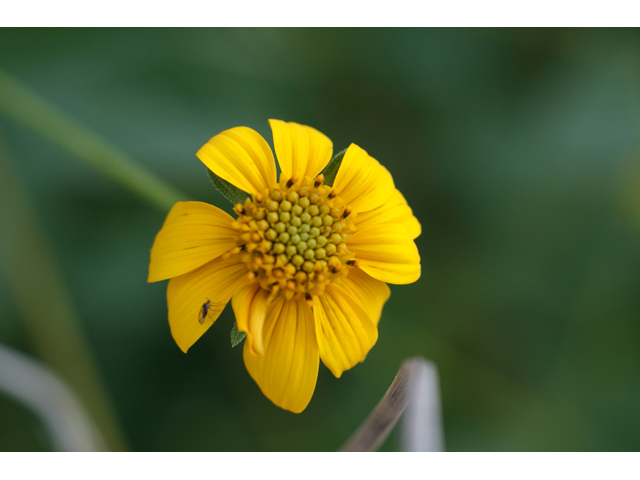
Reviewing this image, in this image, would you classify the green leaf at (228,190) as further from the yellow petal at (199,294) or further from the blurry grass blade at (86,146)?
the blurry grass blade at (86,146)

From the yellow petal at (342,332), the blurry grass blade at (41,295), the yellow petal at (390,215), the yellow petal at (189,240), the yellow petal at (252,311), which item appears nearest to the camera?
the yellow petal at (252,311)

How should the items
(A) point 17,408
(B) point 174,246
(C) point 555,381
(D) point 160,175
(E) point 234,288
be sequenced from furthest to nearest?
(C) point 555,381 < (A) point 17,408 < (D) point 160,175 < (E) point 234,288 < (B) point 174,246

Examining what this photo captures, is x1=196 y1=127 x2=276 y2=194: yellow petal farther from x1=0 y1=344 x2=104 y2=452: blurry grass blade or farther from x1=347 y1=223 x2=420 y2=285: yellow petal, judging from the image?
x1=0 y1=344 x2=104 y2=452: blurry grass blade

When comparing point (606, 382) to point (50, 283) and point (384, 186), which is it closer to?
point (384, 186)

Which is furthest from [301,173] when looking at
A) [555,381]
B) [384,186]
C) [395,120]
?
[555,381]

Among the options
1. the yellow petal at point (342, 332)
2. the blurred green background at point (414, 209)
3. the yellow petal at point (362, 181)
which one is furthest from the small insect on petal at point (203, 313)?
the blurred green background at point (414, 209)

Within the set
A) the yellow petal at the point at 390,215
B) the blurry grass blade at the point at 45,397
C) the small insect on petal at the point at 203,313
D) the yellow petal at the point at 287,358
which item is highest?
the yellow petal at the point at 390,215

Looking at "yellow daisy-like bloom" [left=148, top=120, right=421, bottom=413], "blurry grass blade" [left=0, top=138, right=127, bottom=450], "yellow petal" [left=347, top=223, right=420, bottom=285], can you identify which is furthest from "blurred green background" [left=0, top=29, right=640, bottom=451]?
"yellow petal" [left=347, top=223, right=420, bottom=285]

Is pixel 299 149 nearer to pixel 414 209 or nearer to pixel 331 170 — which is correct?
pixel 331 170

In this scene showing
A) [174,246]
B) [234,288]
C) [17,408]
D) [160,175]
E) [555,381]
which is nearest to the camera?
[174,246]
